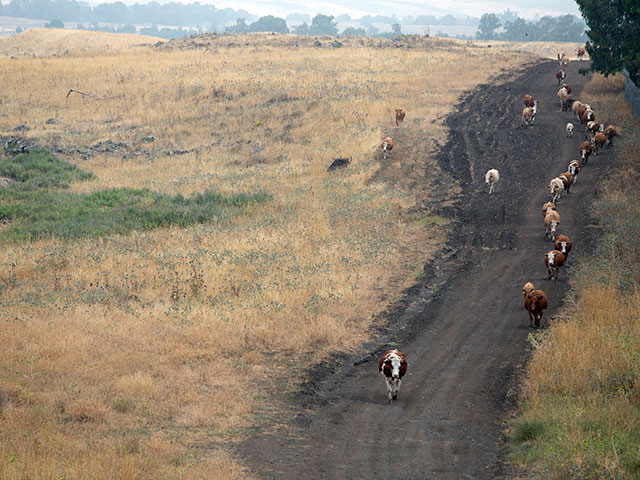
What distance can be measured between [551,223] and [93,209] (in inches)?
739

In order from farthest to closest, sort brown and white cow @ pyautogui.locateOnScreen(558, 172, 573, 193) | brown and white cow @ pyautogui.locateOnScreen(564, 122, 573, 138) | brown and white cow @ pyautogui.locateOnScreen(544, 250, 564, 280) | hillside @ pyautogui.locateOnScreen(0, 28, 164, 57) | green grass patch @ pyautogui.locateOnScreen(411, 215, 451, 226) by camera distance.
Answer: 1. hillside @ pyautogui.locateOnScreen(0, 28, 164, 57)
2. brown and white cow @ pyautogui.locateOnScreen(564, 122, 573, 138)
3. brown and white cow @ pyautogui.locateOnScreen(558, 172, 573, 193)
4. green grass patch @ pyautogui.locateOnScreen(411, 215, 451, 226)
5. brown and white cow @ pyautogui.locateOnScreen(544, 250, 564, 280)

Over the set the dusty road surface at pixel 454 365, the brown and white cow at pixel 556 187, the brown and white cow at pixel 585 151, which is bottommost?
the dusty road surface at pixel 454 365

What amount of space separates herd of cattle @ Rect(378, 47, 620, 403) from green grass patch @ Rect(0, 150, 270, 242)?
10497 millimetres

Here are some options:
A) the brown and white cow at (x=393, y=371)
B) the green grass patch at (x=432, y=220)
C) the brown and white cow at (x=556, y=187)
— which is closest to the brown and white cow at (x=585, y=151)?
the brown and white cow at (x=556, y=187)

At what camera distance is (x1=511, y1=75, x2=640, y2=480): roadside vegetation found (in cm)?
873

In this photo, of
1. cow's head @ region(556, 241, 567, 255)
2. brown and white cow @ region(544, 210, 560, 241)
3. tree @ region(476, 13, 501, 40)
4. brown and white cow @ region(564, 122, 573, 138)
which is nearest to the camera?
cow's head @ region(556, 241, 567, 255)

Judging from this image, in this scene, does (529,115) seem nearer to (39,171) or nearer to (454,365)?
(454,365)

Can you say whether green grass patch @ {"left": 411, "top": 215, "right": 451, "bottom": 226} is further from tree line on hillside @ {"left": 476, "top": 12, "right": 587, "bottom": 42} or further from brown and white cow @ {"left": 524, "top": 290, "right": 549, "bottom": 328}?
tree line on hillside @ {"left": 476, "top": 12, "right": 587, "bottom": 42}

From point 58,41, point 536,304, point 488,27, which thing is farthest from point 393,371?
point 488,27

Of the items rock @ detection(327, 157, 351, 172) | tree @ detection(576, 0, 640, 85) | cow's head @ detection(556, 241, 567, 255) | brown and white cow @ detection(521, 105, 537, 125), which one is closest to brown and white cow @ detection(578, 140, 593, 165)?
tree @ detection(576, 0, 640, 85)

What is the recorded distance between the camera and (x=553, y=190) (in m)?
25.4

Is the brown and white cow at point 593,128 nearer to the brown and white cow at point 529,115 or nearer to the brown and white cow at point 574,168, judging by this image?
the brown and white cow at point 529,115

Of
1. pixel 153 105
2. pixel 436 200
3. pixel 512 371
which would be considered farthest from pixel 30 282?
pixel 153 105

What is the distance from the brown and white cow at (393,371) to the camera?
1250 cm
